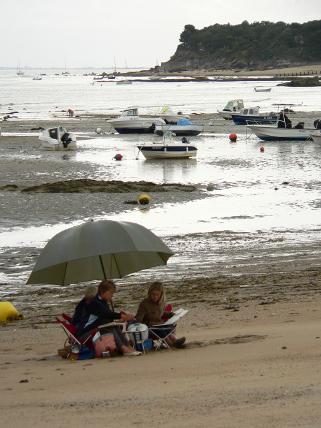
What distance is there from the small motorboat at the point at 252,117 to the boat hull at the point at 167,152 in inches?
706

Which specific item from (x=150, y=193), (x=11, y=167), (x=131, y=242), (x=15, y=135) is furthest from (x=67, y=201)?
(x=15, y=135)

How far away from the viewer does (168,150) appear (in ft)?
143

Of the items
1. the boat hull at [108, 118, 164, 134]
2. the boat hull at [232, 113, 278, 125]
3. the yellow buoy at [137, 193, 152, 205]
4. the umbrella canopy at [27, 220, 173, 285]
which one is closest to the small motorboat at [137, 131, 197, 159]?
the yellow buoy at [137, 193, 152, 205]

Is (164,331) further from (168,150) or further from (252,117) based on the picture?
(252,117)

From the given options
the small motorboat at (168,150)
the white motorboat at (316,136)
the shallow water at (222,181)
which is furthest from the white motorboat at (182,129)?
the small motorboat at (168,150)

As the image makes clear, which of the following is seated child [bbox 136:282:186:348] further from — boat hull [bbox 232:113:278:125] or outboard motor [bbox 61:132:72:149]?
boat hull [bbox 232:113:278:125]

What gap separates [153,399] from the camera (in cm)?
825

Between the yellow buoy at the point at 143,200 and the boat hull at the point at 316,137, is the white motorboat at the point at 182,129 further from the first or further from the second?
the yellow buoy at the point at 143,200

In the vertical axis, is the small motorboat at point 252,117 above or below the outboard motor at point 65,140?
below

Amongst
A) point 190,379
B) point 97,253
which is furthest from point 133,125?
point 190,379

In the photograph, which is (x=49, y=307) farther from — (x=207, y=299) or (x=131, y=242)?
(x=131, y=242)

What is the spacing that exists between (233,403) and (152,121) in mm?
53090

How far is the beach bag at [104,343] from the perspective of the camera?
1073cm

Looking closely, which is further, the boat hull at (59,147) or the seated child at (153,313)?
the boat hull at (59,147)
